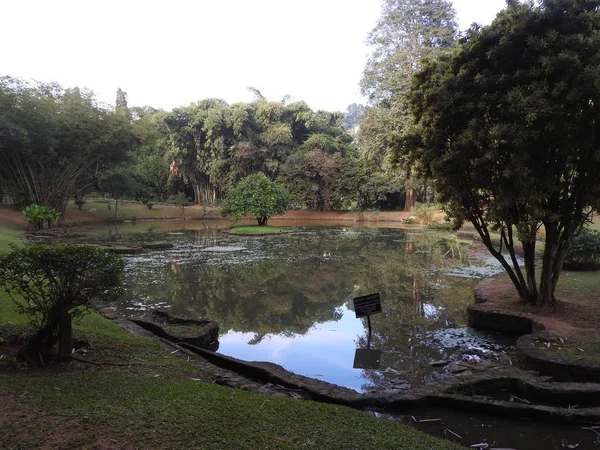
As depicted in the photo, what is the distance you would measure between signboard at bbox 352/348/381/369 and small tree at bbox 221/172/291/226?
2283cm

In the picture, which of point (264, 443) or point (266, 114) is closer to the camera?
point (264, 443)

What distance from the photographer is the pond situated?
6.61 meters

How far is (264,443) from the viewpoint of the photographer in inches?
125

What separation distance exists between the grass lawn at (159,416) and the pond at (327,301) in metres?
1.96

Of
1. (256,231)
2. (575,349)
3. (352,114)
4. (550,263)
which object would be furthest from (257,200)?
(352,114)

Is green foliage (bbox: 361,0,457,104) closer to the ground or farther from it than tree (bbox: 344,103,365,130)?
closer to the ground

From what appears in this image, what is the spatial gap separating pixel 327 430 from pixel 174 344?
3.51 meters

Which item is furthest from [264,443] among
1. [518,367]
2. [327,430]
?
[518,367]

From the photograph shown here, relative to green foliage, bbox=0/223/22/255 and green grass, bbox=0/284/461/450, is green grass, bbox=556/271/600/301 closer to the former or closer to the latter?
green grass, bbox=0/284/461/450

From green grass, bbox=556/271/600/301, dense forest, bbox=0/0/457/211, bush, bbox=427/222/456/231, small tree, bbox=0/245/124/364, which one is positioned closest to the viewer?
small tree, bbox=0/245/124/364

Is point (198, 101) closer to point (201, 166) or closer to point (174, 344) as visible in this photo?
point (201, 166)

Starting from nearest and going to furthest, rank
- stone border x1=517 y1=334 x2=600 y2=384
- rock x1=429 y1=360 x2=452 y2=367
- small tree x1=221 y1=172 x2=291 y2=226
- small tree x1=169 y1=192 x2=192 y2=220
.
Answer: stone border x1=517 y1=334 x2=600 y2=384 → rock x1=429 y1=360 x2=452 y2=367 → small tree x1=221 y1=172 x2=291 y2=226 → small tree x1=169 y1=192 x2=192 y2=220

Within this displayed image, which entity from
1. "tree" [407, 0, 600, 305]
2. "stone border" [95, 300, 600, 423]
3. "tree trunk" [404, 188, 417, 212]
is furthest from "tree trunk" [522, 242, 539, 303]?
"tree trunk" [404, 188, 417, 212]

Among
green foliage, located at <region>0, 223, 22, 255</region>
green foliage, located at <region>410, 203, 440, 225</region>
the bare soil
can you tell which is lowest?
the bare soil
